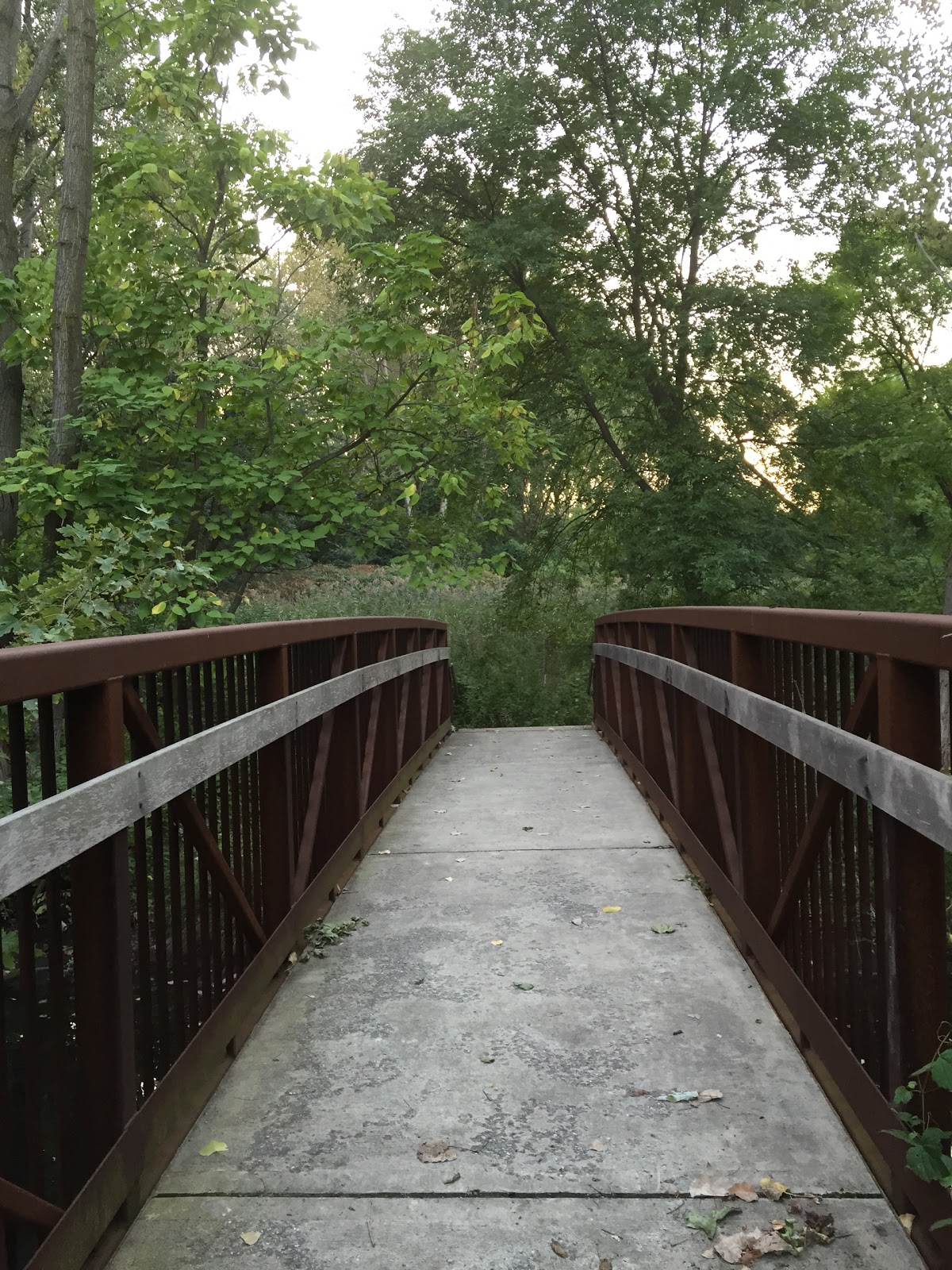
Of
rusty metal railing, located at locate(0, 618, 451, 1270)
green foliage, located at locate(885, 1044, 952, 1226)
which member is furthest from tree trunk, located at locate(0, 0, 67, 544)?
green foliage, located at locate(885, 1044, 952, 1226)

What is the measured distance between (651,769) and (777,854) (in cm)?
344

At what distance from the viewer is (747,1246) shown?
2303 millimetres

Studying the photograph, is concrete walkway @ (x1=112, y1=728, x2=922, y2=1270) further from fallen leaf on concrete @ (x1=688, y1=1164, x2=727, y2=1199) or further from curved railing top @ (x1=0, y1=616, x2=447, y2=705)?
curved railing top @ (x1=0, y1=616, x2=447, y2=705)

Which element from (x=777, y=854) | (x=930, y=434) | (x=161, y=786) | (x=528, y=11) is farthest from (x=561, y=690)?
(x=161, y=786)

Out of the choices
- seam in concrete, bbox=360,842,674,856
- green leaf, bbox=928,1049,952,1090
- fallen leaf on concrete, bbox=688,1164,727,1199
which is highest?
green leaf, bbox=928,1049,952,1090

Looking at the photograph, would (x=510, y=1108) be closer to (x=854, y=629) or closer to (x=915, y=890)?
(x=915, y=890)

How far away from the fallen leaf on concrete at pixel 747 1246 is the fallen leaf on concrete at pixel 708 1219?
0.10 ft

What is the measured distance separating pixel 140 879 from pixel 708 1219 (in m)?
1.52

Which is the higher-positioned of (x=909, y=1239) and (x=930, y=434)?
(x=930, y=434)

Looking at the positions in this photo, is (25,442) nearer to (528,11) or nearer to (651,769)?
(651,769)

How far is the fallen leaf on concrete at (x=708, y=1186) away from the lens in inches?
99.3

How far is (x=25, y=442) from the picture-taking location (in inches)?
424

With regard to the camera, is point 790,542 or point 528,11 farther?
point 528,11

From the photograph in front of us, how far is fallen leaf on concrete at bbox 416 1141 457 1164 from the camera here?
8.91 feet
